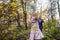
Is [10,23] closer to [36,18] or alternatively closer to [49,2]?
[36,18]

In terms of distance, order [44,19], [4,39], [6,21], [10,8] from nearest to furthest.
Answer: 1. [10,8]
2. [6,21]
3. [4,39]
4. [44,19]

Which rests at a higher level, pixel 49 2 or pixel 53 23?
pixel 49 2

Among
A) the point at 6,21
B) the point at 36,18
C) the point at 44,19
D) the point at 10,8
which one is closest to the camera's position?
the point at 10,8

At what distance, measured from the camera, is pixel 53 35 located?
4.69m

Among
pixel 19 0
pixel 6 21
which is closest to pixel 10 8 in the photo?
pixel 6 21

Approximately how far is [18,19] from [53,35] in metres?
1.10

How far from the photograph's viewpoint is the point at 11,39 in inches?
169

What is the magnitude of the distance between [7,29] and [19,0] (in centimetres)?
75

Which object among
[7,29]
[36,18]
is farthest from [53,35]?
[7,29]

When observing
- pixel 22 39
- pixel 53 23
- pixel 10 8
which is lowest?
pixel 22 39

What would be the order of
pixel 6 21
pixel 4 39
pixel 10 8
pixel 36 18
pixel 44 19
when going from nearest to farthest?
pixel 10 8
pixel 6 21
pixel 4 39
pixel 36 18
pixel 44 19

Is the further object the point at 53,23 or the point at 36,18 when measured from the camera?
the point at 53,23

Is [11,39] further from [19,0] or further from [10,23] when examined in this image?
[19,0]

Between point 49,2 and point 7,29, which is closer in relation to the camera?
point 7,29
